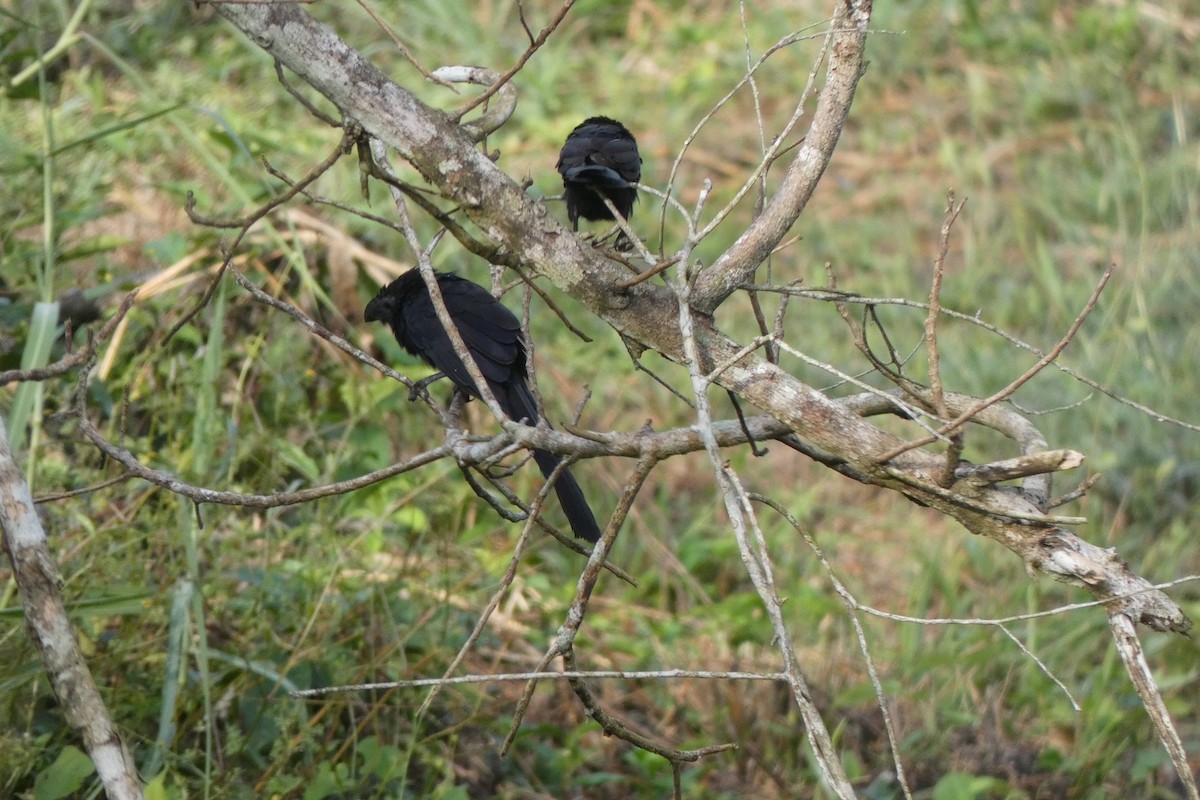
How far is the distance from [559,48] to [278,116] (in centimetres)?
221

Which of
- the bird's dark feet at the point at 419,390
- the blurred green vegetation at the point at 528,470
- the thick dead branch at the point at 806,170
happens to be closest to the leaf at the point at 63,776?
the blurred green vegetation at the point at 528,470

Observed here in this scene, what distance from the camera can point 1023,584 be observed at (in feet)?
14.1

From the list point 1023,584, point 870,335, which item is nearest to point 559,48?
point 870,335

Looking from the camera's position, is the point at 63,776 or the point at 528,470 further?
the point at 528,470

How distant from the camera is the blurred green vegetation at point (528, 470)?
2.88 metres

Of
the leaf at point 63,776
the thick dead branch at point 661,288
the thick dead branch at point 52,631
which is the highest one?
the thick dead branch at point 661,288

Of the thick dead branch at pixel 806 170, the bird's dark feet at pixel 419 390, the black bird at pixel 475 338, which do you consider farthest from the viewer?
the black bird at pixel 475 338

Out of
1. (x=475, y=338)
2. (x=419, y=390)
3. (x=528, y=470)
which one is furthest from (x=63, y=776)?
Result: (x=528, y=470)

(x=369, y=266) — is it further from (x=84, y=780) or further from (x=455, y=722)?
(x=84, y=780)

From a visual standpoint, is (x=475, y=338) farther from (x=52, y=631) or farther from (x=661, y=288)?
(x=52, y=631)

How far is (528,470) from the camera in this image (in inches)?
179

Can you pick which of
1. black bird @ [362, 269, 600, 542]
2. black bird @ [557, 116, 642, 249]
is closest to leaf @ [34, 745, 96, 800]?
black bird @ [362, 269, 600, 542]

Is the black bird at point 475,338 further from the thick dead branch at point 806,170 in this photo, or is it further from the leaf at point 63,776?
the leaf at point 63,776

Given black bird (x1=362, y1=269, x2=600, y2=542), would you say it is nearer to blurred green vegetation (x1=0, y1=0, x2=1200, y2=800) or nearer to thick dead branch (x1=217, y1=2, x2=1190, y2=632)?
blurred green vegetation (x1=0, y1=0, x2=1200, y2=800)
